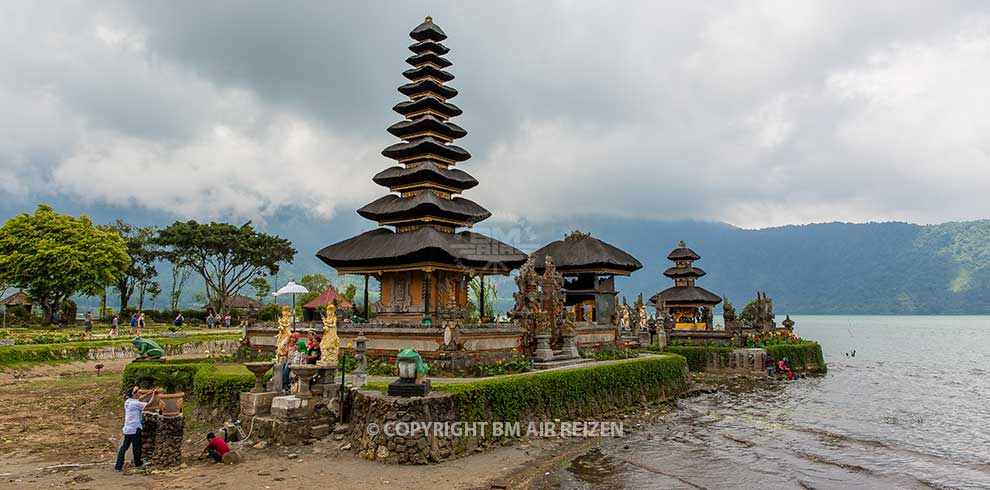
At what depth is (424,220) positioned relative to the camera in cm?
2906

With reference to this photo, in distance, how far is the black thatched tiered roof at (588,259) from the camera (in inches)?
1439

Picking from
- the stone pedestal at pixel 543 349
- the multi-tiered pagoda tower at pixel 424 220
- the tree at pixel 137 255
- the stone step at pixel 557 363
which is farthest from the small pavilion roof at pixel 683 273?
the tree at pixel 137 255

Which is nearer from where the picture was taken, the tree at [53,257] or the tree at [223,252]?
the tree at [53,257]

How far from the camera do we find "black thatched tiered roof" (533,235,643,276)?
3656 cm

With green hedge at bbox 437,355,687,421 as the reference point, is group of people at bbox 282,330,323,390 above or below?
above

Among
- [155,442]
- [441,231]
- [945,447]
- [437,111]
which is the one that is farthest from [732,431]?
[437,111]

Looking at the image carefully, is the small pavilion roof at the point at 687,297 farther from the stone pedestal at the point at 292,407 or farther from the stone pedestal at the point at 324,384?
the stone pedestal at the point at 292,407

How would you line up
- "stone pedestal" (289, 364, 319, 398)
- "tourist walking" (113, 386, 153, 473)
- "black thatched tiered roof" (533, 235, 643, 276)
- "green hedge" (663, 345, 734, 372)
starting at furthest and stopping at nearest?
1. "green hedge" (663, 345, 734, 372)
2. "black thatched tiered roof" (533, 235, 643, 276)
3. "stone pedestal" (289, 364, 319, 398)
4. "tourist walking" (113, 386, 153, 473)

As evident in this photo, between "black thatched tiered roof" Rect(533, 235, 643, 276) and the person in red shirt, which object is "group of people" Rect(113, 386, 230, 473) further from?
"black thatched tiered roof" Rect(533, 235, 643, 276)

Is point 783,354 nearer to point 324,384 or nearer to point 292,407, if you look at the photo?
point 324,384

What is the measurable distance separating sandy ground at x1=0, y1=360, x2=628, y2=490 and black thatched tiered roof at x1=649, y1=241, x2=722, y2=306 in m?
31.2

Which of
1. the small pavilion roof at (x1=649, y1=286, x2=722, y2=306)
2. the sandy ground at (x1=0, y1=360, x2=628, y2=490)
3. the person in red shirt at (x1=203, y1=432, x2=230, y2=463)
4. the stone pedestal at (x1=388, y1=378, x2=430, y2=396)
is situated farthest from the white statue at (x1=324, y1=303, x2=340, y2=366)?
the small pavilion roof at (x1=649, y1=286, x2=722, y2=306)

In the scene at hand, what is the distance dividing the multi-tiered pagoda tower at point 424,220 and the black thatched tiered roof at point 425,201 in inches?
2.1

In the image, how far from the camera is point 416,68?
111 ft
